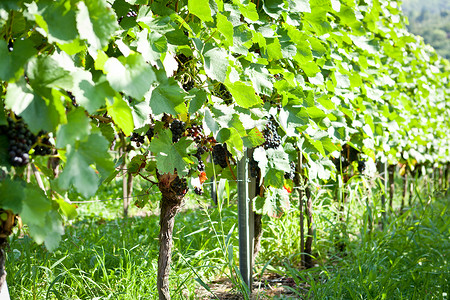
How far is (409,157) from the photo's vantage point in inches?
230

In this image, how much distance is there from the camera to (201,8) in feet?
4.70

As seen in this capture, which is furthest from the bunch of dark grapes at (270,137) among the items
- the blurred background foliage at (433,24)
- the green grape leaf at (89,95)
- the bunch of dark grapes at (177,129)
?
the blurred background foliage at (433,24)

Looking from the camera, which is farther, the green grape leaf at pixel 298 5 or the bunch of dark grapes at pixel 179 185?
the green grape leaf at pixel 298 5

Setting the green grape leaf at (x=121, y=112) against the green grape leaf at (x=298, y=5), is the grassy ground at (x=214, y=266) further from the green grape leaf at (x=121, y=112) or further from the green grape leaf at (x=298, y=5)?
the green grape leaf at (x=298, y=5)

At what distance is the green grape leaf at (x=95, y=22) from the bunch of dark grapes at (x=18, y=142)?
273mm

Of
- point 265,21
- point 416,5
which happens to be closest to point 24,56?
point 265,21

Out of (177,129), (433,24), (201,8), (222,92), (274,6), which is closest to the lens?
(201,8)

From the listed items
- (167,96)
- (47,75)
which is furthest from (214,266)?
(47,75)

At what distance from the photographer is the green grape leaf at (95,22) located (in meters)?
0.90

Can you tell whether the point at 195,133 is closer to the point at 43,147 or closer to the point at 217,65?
the point at 217,65

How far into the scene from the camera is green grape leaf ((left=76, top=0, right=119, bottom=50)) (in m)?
0.90

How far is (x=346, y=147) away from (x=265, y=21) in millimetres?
2189

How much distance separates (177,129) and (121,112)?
64 centimetres

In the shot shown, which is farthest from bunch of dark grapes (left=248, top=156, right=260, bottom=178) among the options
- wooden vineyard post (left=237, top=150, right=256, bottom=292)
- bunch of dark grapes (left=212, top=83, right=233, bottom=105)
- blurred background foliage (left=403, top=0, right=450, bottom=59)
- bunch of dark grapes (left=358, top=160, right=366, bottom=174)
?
blurred background foliage (left=403, top=0, right=450, bottom=59)
